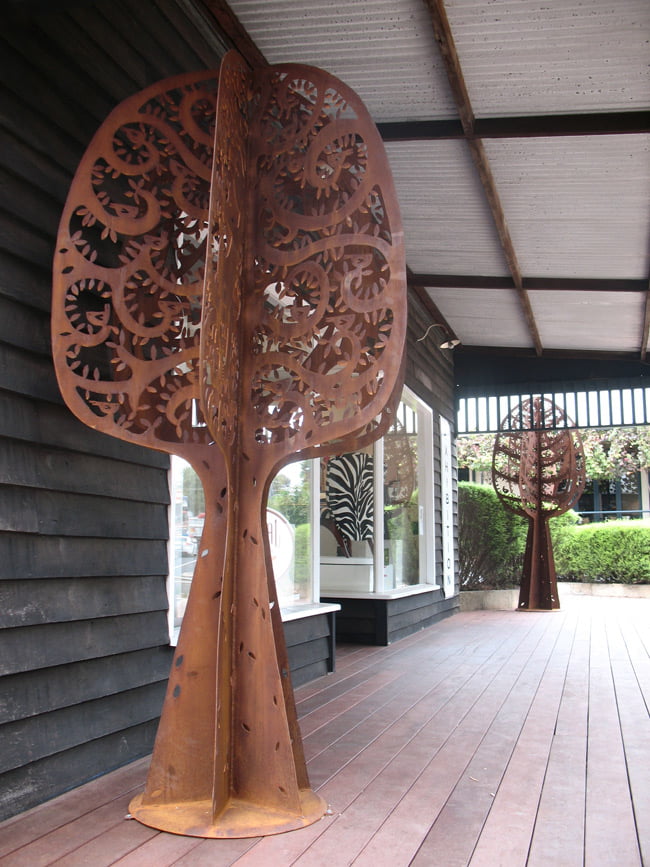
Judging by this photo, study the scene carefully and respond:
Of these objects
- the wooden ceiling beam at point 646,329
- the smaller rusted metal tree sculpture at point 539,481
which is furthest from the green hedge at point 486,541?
the wooden ceiling beam at point 646,329

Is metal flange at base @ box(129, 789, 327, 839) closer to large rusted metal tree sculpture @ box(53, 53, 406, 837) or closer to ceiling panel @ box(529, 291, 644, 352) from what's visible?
large rusted metal tree sculpture @ box(53, 53, 406, 837)

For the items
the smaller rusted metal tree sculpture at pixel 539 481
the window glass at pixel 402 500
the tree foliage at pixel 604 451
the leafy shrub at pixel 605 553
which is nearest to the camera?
the window glass at pixel 402 500

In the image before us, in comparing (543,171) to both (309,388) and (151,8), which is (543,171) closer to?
(151,8)

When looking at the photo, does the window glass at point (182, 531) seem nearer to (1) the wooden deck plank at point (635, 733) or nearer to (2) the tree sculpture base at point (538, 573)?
(1) the wooden deck plank at point (635, 733)

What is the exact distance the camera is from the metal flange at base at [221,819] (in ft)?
7.75

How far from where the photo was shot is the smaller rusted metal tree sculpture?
10523 millimetres

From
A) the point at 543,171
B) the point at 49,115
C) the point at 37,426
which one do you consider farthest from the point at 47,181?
the point at 543,171

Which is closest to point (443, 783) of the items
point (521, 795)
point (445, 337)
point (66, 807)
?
point (521, 795)

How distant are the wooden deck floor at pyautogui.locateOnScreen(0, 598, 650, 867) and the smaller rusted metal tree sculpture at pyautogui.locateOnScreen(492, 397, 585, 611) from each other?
4.91m

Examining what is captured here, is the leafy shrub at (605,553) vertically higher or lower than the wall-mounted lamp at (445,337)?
lower

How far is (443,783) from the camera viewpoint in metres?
2.97

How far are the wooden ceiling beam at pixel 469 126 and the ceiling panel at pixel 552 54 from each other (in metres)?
0.05

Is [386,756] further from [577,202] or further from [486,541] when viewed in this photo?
[486,541]

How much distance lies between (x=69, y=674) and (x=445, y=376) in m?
7.65
